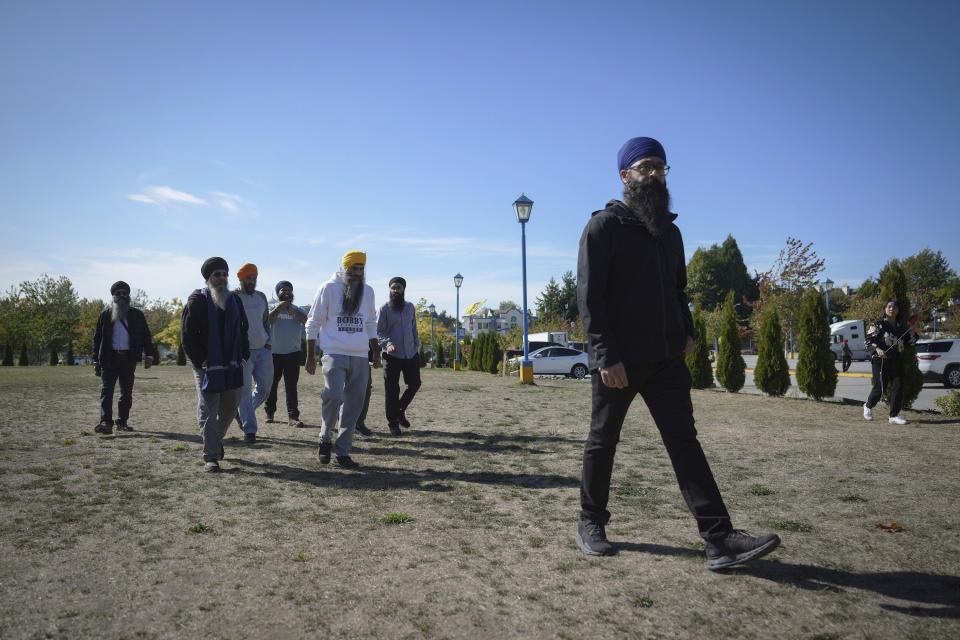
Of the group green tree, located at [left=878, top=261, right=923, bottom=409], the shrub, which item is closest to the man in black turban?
green tree, located at [left=878, top=261, right=923, bottom=409]

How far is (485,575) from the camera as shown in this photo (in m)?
2.90

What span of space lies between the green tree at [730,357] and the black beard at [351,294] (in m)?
10.9

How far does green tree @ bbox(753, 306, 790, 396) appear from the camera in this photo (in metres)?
12.7

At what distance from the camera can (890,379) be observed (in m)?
8.45

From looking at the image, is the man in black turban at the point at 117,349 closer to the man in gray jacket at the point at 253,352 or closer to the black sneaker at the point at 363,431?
the man in gray jacket at the point at 253,352

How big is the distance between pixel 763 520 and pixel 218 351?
4.64m

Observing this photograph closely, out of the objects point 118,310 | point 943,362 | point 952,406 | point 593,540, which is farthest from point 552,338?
point 593,540

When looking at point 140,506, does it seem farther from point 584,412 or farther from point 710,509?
point 584,412

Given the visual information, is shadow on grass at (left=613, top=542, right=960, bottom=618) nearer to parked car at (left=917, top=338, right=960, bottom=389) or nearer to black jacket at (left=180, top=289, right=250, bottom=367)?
black jacket at (left=180, top=289, right=250, bottom=367)

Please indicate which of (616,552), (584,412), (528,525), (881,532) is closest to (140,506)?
(528,525)

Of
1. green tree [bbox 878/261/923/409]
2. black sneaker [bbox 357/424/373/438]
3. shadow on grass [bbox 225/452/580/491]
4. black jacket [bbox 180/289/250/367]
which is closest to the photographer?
shadow on grass [bbox 225/452/580/491]

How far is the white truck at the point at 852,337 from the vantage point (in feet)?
122

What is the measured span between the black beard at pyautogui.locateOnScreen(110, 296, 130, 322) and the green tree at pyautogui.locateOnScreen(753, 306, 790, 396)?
11794 millimetres

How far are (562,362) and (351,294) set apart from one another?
851 inches
